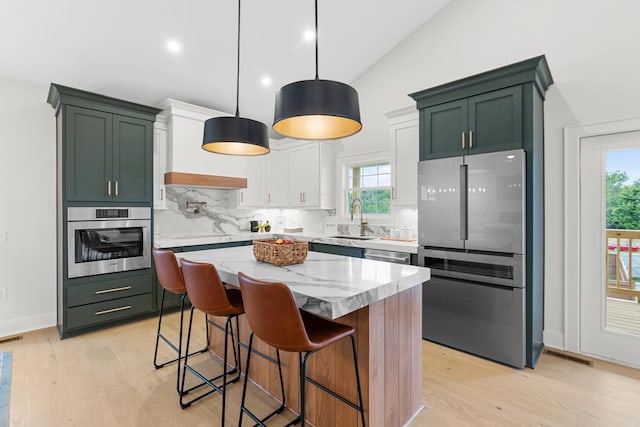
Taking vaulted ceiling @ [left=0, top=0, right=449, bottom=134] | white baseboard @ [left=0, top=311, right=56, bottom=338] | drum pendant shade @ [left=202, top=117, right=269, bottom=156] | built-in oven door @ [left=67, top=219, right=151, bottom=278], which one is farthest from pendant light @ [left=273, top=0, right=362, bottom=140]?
white baseboard @ [left=0, top=311, right=56, bottom=338]

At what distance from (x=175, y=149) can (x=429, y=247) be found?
3162 mm

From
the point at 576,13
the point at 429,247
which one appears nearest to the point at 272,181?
the point at 429,247

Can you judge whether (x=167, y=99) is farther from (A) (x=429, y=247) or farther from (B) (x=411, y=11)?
(A) (x=429, y=247)

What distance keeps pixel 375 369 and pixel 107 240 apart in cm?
318

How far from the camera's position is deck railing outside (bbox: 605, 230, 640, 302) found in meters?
2.64

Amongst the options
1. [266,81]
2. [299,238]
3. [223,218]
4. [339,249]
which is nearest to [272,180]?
[223,218]

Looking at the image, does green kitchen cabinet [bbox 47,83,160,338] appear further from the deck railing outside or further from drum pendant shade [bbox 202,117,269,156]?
the deck railing outside

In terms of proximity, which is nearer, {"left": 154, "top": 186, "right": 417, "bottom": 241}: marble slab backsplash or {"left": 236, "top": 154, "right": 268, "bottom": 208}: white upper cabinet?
{"left": 154, "top": 186, "right": 417, "bottom": 241}: marble slab backsplash

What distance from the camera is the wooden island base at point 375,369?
5.40 feet

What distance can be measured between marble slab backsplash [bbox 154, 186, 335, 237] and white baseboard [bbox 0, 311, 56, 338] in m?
1.44

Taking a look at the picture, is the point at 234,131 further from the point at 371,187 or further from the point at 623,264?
the point at 623,264

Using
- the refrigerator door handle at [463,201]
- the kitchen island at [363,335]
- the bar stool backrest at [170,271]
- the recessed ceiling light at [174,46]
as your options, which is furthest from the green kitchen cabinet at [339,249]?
the recessed ceiling light at [174,46]

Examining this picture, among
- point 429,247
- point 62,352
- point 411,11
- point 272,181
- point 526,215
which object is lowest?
point 62,352

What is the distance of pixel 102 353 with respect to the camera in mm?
2893
